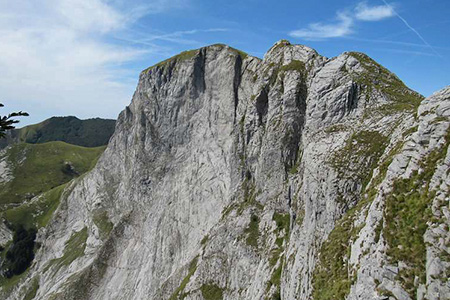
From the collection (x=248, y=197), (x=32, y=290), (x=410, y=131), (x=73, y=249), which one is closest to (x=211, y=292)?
(x=248, y=197)

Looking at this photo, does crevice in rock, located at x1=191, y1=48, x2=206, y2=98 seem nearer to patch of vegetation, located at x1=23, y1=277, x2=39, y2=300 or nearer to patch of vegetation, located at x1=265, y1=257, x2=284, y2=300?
patch of vegetation, located at x1=265, y1=257, x2=284, y2=300

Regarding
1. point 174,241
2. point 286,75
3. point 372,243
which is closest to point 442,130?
point 372,243

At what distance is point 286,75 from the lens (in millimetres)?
68875

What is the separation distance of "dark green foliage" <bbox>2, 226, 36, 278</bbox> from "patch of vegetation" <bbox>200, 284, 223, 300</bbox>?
110 metres

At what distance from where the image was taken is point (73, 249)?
119938 mm

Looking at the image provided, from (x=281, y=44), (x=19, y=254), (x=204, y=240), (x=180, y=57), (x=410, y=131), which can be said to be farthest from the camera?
(x=19, y=254)

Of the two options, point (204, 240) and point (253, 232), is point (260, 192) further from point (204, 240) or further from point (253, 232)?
point (204, 240)

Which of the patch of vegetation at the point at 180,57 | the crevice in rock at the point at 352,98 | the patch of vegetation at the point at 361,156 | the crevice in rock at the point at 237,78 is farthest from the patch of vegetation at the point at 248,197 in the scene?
the patch of vegetation at the point at 180,57

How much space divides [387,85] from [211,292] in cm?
4446

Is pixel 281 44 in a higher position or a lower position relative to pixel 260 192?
higher

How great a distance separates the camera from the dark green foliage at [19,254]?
461ft

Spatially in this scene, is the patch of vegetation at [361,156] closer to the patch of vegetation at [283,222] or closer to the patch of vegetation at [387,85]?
the patch of vegetation at [387,85]

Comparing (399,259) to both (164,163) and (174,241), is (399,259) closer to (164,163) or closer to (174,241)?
(174,241)

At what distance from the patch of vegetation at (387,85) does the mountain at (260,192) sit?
31 centimetres
